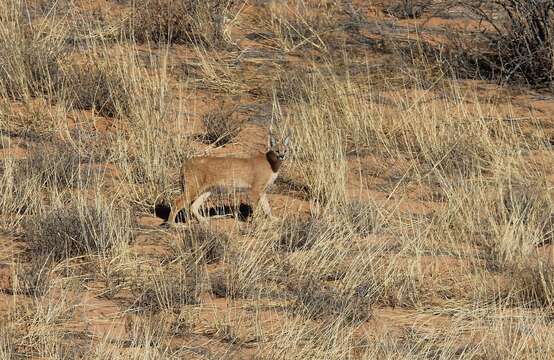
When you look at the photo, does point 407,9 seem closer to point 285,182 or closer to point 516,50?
point 516,50

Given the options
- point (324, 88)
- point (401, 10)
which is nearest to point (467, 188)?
point (324, 88)

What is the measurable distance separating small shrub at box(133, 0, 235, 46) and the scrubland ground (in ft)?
0.09

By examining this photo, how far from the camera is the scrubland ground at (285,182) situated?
7.54 meters

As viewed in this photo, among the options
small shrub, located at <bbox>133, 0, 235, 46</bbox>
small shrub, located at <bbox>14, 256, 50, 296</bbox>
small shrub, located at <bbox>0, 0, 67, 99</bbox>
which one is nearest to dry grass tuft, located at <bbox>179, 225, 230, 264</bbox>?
small shrub, located at <bbox>14, 256, 50, 296</bbox>

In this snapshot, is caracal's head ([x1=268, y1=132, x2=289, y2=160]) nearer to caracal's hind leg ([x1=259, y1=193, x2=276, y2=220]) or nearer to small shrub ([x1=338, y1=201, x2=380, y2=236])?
caracal's hind leg ([x1=259, y1=193, x2=276, y2=220])

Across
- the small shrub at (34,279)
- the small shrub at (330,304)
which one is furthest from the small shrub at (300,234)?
the small shrub at (34,279)

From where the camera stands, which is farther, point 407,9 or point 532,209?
point 407,9

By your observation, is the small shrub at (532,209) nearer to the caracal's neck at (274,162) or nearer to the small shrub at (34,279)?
the caracal's neck at (274,162)

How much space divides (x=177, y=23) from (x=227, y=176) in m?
4.58

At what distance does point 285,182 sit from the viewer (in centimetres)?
1080

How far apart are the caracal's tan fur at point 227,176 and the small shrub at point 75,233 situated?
101cm

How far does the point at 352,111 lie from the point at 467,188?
2.23m

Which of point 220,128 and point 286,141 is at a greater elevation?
point 286,141

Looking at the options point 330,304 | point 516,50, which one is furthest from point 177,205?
point 516,50
